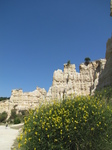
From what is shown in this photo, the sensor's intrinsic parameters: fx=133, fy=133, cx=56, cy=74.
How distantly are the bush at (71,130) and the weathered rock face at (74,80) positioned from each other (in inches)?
1262

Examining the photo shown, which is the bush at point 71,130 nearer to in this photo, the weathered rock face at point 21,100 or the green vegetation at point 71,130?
the green vegetation at point 71,130

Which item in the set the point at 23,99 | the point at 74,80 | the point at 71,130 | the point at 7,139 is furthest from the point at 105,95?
the point at 23,99

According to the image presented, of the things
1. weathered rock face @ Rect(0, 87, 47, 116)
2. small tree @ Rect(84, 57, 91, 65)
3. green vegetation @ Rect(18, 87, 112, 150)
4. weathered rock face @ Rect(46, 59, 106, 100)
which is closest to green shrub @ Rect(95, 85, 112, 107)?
green vegetation @ Rect(18, 87, 112, 150)

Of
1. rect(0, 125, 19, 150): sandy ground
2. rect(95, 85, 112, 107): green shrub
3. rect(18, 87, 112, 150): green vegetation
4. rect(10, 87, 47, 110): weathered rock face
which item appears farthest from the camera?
rect(10, 87, 47, 110): weathered rock face

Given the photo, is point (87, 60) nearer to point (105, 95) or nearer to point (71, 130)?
point (105, 95)

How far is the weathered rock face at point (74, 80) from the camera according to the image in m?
37.8

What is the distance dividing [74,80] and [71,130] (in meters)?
35.1

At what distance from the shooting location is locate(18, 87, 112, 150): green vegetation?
4.44 metres

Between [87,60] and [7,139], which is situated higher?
[87,60]

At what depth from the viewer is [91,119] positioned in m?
4.89

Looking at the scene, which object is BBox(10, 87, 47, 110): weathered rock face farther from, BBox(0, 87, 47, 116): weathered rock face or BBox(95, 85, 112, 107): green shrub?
BBox(95, 85, 112, 107): green shrub

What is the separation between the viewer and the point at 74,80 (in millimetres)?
39281

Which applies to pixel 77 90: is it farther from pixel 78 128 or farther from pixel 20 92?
pixel 78 128

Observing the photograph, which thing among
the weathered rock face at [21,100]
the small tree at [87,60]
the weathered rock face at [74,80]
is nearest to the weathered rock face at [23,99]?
the weathered rock face at [21,100]
